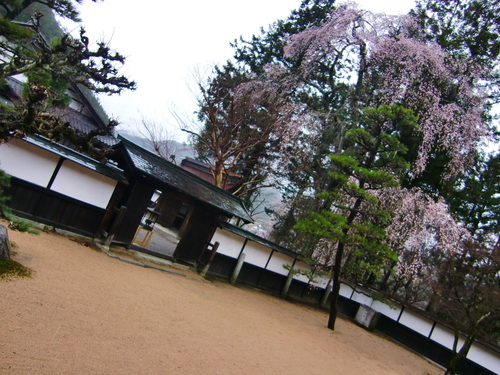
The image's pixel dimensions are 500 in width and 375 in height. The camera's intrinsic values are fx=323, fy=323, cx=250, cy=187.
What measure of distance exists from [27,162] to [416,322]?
15.4 meters

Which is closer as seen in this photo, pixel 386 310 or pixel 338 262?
pixel 338 262

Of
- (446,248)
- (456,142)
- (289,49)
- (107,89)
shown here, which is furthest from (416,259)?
(107,89)

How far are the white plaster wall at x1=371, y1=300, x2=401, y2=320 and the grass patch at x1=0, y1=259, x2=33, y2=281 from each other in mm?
14391

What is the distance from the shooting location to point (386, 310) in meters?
15.1

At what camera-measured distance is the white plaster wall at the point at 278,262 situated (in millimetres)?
13073

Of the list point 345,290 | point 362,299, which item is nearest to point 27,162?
point 345,290

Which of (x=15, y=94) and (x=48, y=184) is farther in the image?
(x=15, y=94)

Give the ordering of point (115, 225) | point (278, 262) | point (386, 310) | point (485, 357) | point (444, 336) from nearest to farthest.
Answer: point (115, 225) → point (485, 357) → point (444, 336) → point (278, 262) → point (386, 310)

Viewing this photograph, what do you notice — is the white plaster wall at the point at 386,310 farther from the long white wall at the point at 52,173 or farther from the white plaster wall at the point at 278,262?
the long white wall at the point at 52,173

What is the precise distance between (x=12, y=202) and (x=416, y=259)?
1383cm

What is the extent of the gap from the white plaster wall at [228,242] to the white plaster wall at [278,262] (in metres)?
1.79

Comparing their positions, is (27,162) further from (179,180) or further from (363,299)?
(363,299)

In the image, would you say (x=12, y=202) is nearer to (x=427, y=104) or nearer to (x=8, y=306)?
(x=8, y=306)

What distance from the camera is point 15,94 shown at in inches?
564
